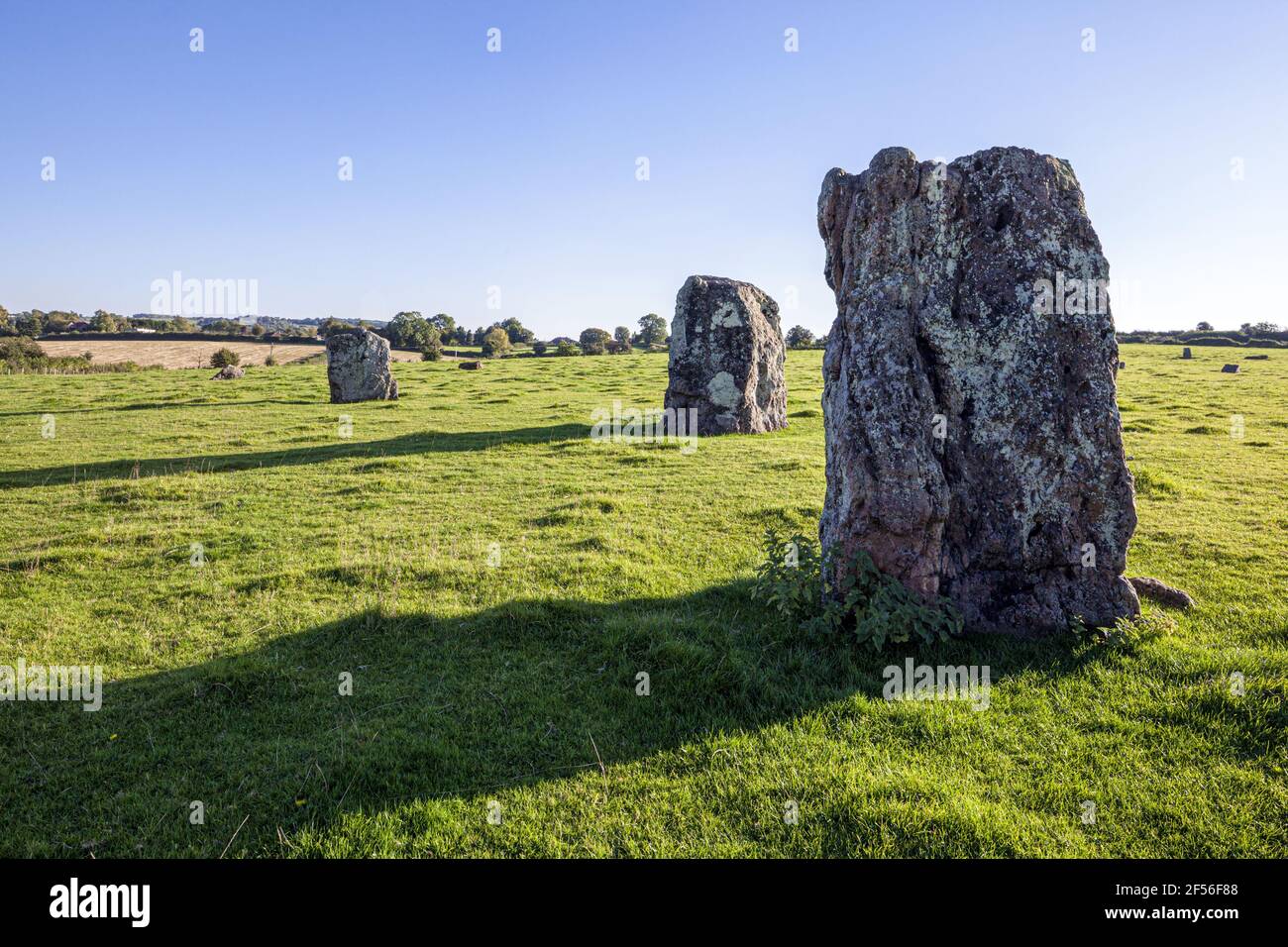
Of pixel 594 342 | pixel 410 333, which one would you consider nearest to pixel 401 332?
pixel 410 333

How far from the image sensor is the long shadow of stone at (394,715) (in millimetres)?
4848

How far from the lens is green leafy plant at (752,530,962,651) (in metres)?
6.72

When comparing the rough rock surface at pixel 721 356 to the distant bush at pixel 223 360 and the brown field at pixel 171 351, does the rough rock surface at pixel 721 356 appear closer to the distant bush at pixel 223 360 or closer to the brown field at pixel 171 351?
the distant bush at pixel 223 360

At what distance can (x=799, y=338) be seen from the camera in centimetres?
7644

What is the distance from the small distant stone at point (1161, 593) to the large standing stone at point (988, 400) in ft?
3.54

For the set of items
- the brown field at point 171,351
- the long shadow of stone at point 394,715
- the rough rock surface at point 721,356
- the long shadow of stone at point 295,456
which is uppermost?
the brown field at point 171,351

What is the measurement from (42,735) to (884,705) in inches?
279

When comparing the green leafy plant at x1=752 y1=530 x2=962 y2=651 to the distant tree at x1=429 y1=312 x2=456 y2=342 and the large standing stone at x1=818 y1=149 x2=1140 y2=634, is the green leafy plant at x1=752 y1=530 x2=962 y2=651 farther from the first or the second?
the distant tree at x1=429 y1=312 x2=456 y2=342

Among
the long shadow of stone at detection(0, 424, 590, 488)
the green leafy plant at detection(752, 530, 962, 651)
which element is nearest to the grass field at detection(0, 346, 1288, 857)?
the green leafy plant at detection(752, 530, 962, 651)

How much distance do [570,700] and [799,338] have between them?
244 feet

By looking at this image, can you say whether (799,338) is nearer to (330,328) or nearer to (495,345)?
(495,345)

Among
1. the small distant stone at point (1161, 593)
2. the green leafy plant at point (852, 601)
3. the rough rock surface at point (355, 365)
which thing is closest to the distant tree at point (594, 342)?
the rough rock surface at point (355, 365)

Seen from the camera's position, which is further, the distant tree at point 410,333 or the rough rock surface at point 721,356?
the distant tree at point 410,333
